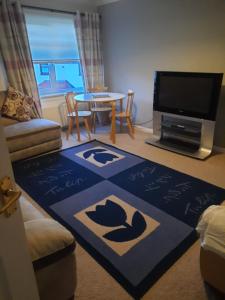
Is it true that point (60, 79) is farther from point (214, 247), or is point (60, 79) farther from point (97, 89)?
point (214, 247)

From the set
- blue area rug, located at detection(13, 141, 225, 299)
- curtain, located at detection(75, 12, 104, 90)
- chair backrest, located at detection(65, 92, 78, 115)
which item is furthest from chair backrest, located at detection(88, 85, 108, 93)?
blue area rug, located at detection(13, 141, 225, 299)

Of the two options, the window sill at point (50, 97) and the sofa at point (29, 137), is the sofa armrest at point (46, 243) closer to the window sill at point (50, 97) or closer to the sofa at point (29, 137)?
the sofa at point (29, 137)

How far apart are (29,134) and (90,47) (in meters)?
2.35

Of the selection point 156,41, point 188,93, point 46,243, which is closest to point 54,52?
point 156,41

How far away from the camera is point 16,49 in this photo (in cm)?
339

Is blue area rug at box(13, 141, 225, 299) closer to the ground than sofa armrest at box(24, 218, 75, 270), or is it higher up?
closer to the ground

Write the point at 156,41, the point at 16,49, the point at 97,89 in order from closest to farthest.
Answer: the point at 16,49, the point at 156,41, the point at 97,89

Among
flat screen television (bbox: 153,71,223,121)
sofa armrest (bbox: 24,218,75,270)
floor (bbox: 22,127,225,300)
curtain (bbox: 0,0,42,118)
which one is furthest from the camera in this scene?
curtain (bbox: 0,0,42,118)

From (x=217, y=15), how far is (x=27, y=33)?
2.82 m

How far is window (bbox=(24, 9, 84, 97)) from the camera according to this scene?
371cm

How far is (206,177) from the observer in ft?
8.34

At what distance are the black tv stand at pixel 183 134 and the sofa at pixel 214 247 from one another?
6.21 feet

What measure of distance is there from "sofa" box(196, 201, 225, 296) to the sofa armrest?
705 mm

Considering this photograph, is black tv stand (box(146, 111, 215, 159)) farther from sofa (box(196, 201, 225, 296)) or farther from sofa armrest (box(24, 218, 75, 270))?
sofa armrest (box(24, 218, 75, 270))
